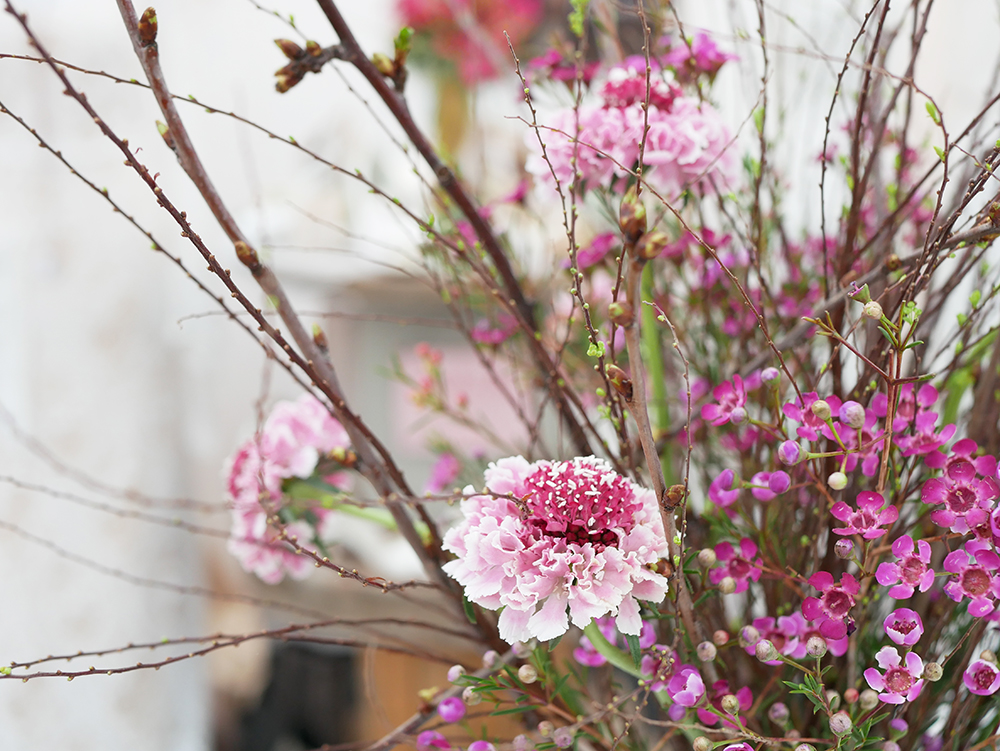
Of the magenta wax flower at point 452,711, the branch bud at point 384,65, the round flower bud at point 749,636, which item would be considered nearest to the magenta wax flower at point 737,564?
the round flower bud at point 749,636

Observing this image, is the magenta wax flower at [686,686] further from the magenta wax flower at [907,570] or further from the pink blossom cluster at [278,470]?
the pink blossom cluster at [278,470]

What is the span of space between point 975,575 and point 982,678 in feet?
0.13

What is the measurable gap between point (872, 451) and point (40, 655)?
2.44 feet

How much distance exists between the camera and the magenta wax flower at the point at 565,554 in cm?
24

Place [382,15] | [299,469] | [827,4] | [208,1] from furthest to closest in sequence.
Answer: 1. [382,15]
2. [208,1]
3. [827,4]
4. [299,469]

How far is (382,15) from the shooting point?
1369 millimetres

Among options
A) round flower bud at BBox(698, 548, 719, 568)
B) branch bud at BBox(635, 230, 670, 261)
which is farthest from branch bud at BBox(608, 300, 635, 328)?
round flower bud at BBox(698, 548, 719, 568)

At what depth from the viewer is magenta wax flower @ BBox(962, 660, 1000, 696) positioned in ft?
0.86

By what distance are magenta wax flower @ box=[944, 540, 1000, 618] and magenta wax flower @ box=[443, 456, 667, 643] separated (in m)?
0.10

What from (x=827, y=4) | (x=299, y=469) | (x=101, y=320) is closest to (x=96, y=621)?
(x=101, y=320)

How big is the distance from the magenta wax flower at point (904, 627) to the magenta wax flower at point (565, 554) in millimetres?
80

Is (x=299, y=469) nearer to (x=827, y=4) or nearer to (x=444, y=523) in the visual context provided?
(x=444, y=523)

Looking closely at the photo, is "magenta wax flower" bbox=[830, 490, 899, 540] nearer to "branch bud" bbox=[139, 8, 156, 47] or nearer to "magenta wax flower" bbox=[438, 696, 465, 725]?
"magenta wax flower" bbox=[438, 696, 465, 725]

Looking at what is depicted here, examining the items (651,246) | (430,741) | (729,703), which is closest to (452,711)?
(430,741)
